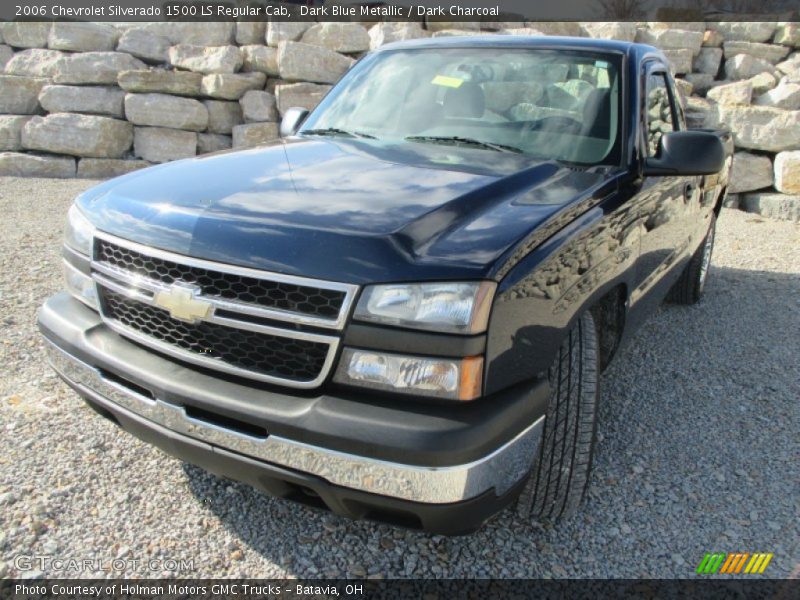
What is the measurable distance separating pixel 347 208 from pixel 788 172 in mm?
8042

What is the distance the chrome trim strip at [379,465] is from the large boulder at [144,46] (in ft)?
34.0

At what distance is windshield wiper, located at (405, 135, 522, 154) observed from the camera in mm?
2758

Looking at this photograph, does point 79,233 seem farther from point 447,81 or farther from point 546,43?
point 546,43

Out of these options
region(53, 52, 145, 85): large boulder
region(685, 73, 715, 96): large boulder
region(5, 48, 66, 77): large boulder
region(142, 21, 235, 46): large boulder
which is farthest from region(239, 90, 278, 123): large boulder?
region(685, 73, 715, 96): large boulder

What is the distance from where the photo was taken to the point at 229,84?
32.9 ft

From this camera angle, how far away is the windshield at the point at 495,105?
9.24ft

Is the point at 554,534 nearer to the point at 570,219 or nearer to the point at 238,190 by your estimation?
the point at 570,219

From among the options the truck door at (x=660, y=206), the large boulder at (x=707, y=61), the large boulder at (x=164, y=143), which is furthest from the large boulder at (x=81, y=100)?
the large boulder at (x=707, y=61)

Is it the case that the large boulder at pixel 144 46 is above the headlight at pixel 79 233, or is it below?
above

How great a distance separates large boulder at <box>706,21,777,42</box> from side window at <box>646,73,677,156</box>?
27.3 feet

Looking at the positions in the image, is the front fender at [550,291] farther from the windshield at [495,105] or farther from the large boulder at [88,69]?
the large boulder at [88,69]

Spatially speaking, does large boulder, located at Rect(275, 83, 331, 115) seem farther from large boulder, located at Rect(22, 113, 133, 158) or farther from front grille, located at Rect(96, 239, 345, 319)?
front grille, located at Rect(96, 239, 345, 319)

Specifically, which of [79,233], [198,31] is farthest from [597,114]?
[198,31]

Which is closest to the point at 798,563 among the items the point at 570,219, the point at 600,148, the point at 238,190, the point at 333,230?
the point at 570,219
